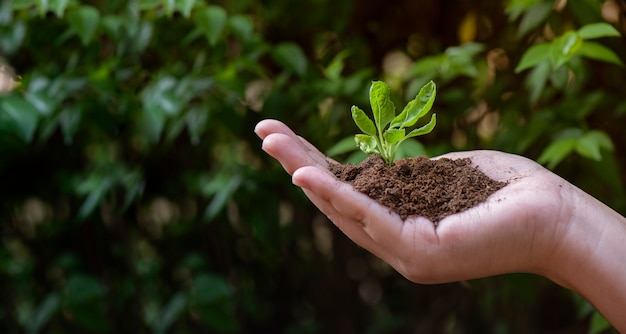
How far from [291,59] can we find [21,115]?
1.81ft

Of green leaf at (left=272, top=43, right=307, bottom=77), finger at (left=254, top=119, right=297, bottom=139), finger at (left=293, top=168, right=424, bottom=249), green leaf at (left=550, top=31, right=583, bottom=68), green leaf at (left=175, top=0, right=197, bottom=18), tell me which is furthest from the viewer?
green leaf at (left=272, top=43, right=307, bottom=77)

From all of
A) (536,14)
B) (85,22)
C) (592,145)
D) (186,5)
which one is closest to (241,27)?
(186,5)

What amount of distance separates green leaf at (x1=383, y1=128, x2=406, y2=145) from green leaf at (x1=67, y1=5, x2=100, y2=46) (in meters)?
0.67

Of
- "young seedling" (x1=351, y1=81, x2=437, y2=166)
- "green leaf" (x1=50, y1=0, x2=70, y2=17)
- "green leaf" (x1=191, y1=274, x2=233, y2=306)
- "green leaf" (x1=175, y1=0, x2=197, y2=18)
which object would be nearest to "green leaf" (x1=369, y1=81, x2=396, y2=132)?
"young seedling" (x1=351, y1=81, x2=437, y2=166)

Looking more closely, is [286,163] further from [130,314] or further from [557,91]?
[130,314]

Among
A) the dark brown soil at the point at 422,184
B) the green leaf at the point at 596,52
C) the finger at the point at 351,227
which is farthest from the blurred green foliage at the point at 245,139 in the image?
the finger at the point at 351,227

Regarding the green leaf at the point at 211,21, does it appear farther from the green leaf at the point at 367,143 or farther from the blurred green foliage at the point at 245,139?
the green leaf at the point at 367,143

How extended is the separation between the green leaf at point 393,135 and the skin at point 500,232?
0.11 m

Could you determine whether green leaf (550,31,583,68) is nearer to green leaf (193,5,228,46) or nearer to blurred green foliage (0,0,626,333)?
blurred green foliage (0,0,626,333)

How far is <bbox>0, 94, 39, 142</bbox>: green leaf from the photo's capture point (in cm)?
124

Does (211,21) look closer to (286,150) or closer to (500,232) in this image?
(286,150)

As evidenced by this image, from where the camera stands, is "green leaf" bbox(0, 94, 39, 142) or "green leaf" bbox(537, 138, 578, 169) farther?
"green leaf" bbox(0, 94, 39, 142)

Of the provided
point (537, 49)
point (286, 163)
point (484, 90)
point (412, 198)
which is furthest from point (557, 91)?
point (286, 163)

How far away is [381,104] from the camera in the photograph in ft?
3.09
